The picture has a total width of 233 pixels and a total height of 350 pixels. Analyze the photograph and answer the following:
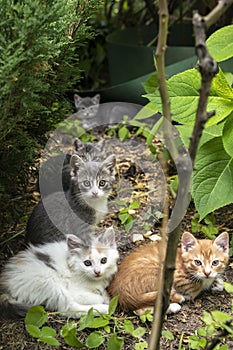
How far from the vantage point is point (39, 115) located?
2.31 meters

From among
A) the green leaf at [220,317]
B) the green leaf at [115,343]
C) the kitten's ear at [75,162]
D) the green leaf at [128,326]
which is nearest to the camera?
the green leaf at [220,317]

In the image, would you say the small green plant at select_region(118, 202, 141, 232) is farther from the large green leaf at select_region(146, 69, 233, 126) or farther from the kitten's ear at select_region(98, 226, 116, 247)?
the large green leaf at select_region(146, 69, 233, 126)

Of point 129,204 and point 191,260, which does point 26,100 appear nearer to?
point 191,260

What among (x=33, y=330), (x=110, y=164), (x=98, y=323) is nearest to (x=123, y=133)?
(x=110, y=164)

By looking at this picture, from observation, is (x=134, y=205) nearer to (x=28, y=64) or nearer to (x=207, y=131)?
(x=207, y=131)

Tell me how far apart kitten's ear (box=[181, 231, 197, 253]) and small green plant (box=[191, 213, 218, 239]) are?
0.25 metres

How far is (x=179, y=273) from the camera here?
2166 mm

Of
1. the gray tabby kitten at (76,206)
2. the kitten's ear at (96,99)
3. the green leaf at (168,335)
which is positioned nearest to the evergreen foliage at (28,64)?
the gray tabby kitten at (76,206)

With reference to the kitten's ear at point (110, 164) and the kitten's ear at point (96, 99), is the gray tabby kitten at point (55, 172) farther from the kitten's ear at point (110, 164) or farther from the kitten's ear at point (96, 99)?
the kitten's ear at point (96, 99)

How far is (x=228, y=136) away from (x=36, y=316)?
0.91m

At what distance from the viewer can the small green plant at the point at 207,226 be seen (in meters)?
2.45

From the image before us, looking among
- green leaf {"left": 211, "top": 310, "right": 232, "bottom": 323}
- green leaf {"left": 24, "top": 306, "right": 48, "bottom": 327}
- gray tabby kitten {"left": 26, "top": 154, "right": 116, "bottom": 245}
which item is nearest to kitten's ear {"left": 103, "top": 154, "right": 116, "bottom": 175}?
gray tabby kitten {"left": 26, "top": 154, "right": 116, "bottom": 245}

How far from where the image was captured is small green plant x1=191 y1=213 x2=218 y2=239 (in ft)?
8.04

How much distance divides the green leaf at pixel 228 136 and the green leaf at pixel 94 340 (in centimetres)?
79
